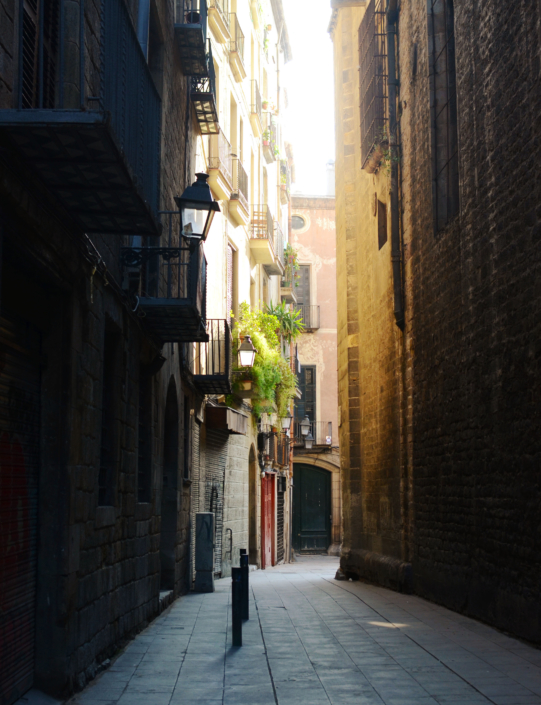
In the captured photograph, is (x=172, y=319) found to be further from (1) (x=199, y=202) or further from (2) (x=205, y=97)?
(2) (x=205, y=97)

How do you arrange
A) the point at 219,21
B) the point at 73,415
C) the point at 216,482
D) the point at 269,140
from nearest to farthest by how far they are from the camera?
the point at 73,415 < the point at 216,482 < the point at 219,21 < the point at 269,140

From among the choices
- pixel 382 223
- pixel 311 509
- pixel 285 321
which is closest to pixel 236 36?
pixel 382 223

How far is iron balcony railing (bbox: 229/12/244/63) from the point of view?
20.5m

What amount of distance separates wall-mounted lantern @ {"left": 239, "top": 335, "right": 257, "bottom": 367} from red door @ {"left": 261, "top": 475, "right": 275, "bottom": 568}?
7.95 m

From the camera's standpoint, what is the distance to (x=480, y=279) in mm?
10062

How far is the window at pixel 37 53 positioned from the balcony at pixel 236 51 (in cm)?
1492

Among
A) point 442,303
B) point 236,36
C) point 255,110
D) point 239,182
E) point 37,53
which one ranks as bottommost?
point 442,303

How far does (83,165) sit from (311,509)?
33717mm

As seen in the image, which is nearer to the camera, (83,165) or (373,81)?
(83,165)

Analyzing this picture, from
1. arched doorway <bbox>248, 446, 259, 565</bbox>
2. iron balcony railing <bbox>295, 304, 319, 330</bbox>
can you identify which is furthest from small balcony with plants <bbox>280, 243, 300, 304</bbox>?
arched doorway <bbox>248, 446, 259, 565</bbox>

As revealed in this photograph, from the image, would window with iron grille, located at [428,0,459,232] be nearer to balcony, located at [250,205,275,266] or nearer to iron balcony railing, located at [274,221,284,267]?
balcony, located at [250,205,275,266]

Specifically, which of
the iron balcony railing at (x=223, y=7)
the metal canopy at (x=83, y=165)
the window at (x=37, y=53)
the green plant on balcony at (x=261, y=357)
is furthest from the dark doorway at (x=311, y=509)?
the window at (x=37, y=53)

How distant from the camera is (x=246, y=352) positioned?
711 inches

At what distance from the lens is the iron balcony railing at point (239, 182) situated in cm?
1984
